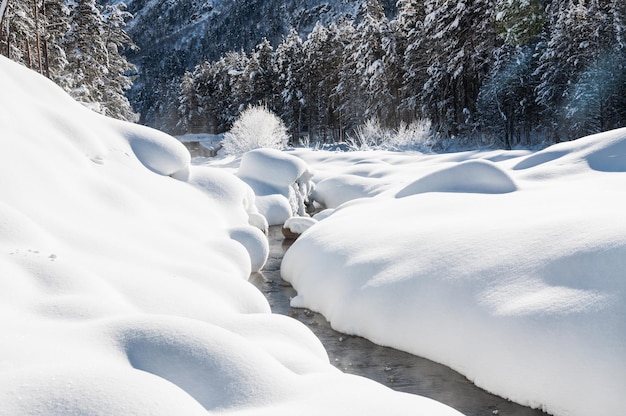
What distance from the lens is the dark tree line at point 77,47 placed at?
22.0 meters

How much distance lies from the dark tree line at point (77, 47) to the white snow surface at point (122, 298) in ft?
43.8

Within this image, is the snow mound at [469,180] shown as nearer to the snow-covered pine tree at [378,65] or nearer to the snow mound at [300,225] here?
the snow mound at [300,225]

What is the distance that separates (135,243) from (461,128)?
1088 inches

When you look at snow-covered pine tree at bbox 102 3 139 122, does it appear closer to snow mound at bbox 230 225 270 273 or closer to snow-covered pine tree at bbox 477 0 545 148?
snow-covered pine tree at bbox 477 0 545 148

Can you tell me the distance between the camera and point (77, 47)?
2609 cm

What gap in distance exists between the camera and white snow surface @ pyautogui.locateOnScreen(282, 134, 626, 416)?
498 centimetres

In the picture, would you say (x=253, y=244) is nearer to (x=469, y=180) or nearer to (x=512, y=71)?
(x=469, y=180)

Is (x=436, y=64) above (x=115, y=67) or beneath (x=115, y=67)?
above

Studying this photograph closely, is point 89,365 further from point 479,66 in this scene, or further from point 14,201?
point 479,66

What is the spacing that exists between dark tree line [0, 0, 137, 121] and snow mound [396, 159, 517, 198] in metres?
14.9

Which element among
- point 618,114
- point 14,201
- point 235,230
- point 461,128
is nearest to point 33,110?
point 14,201

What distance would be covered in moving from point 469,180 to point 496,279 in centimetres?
528

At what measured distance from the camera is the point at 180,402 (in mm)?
2408

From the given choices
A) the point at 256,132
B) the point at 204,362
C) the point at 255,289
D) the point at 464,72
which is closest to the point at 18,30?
the point at 256,132
